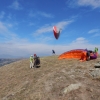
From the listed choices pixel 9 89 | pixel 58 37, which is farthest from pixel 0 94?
pixel 58 37

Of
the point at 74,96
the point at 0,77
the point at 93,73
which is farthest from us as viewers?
the point at 0,77

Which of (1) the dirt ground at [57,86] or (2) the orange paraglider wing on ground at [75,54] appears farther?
(2) the orange paraglider wing on ground at [75,54]

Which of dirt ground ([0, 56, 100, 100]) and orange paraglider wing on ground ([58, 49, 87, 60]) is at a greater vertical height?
orange paraglider wing on ground ([58, 49, 87, 60])

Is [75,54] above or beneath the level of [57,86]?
above

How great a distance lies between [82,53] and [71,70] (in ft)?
31.2

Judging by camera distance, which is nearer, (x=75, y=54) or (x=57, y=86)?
(x=57, y=86)

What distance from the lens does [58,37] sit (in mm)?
46469

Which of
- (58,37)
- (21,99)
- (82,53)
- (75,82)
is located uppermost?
(58,37)

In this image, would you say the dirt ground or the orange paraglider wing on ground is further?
the orange paraglider wing on ground

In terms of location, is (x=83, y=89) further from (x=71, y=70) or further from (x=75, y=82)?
(x=71, y=70)

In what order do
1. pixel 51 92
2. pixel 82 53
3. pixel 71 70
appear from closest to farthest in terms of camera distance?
pixel 51 92
pixel 71 70
pixel 82 53

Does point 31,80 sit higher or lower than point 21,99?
higher

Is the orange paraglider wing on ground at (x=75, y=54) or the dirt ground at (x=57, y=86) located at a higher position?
the orange paraglider wing on ground at (x=75, y=54)

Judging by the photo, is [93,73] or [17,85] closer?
[93,73]
